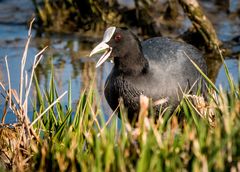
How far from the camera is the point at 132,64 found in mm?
6195

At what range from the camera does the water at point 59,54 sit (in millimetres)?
8031

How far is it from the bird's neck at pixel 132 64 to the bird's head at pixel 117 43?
3cm

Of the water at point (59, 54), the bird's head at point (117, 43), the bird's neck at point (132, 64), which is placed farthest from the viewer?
the water at point (59, 54)

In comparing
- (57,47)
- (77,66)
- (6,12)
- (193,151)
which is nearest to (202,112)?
(193,151)

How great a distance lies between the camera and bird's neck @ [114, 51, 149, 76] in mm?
6172

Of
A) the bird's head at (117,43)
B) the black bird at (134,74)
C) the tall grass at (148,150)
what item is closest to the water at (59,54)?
the black bird at (134,74)

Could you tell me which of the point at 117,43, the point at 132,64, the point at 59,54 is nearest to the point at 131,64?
the point at 132,64

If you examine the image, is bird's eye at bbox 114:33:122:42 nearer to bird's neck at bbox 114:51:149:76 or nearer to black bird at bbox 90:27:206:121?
black bird at bbox 90:27:206:121

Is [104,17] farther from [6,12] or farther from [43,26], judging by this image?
[6,12]

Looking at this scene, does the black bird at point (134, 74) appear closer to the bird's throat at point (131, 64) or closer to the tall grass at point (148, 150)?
the bird's throat at point (131, 64)

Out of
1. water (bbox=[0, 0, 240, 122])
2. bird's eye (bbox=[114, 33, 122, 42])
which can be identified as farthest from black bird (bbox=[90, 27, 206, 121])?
water (bbox=[0, 0, 240, 122])

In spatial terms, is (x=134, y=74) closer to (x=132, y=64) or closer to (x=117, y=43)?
(x=132, y=64)

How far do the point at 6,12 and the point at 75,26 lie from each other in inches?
51.5

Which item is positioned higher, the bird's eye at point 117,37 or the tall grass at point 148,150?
the bird's eye at point 117,37
